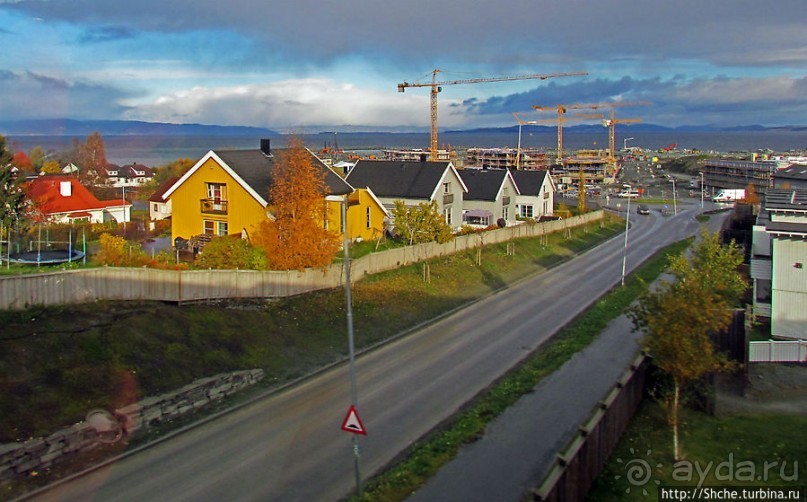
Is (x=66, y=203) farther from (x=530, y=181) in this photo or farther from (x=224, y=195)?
(x=530, y=181)

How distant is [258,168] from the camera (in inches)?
1483

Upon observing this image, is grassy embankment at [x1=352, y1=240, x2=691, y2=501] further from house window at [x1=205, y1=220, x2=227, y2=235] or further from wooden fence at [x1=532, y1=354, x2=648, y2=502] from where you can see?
house window at [x1=205, y1=220, x2=227, y2=235]

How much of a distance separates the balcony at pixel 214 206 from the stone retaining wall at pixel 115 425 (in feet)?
55.2

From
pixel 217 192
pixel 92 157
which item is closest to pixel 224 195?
pixel 217 192

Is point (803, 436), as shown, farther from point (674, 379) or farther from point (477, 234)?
point (477, 234)

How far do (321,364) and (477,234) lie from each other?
80.9 feet

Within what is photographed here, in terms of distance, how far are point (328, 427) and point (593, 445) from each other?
23.4 ft

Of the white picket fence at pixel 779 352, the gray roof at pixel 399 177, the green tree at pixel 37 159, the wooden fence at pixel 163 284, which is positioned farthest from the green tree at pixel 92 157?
the white picket fence at pixel 779 352

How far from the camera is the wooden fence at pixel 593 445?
12711 mm

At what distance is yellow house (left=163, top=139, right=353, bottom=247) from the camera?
35.8 metres

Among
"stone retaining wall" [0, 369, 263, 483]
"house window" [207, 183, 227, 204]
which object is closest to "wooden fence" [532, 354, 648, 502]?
"stone retaining wall" [0, 369, 263, 483]

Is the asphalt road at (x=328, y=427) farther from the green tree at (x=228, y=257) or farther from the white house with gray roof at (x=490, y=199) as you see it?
the white house with gray roof at (x=490, y=199)

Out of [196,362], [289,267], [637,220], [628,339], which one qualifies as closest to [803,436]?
[628,339]

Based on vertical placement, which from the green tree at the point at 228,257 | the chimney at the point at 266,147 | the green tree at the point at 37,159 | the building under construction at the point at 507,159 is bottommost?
the green tree at the point at 228,257
